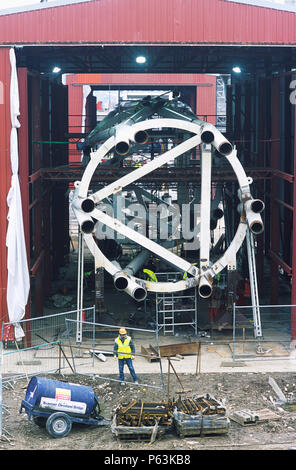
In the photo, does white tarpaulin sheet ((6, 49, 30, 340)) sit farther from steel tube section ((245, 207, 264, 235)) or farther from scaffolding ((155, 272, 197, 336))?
steel tube section ((245, 207, 264, 235))

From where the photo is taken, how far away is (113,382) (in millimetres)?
21625

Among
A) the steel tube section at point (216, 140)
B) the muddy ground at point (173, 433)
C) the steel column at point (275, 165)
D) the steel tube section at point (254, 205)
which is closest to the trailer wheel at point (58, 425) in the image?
the muddy ground at point (173, 433)

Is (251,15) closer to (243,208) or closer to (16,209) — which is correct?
(243,208)

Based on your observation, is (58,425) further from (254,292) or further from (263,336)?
(263,336)

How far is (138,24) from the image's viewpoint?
23891 millimetres

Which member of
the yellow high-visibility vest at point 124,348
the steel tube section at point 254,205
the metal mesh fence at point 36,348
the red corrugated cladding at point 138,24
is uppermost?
the red corrugated cladding at point 138,24

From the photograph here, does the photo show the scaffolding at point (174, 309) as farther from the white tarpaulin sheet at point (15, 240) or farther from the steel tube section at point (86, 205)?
the white tarpaulin sheet at point (15, 240)

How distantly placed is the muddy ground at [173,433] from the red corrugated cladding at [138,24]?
958 centimetres

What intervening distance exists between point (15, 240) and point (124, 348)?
5.36 meters

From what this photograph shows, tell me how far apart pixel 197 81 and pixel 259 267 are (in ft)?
75.7

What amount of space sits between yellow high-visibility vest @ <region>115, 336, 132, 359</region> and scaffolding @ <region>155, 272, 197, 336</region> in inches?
185

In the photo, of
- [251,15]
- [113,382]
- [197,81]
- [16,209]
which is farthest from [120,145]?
[197,81]

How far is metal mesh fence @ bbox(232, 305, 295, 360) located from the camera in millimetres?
24219

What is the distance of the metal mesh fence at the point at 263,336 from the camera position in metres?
24.2
